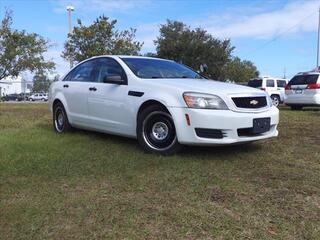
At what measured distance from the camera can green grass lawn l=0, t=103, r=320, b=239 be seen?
364 cm

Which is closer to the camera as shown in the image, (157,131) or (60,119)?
(157,131)

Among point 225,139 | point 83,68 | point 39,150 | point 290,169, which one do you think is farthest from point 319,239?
point 83,68

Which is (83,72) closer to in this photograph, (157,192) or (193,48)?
(157,192)

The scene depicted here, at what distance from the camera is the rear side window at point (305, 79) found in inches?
667

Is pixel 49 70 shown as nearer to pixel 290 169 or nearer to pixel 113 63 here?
pixel 113 63

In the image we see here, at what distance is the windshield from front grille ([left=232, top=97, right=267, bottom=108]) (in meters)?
1.45

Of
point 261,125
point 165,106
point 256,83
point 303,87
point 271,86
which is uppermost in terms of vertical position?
point 256,83

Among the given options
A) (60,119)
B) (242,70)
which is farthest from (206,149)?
(242,70)

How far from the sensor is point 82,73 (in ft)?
26.6

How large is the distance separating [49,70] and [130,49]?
8.07 metres

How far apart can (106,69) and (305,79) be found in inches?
459

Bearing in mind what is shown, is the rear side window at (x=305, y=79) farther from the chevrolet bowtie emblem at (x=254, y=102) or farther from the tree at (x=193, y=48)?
the tree at (x=193, y=48)

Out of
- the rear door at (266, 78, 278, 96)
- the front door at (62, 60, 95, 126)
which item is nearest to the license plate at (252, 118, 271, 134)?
Answer: the front door at (62, 60, 95, 126)

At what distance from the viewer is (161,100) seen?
6.13 metres
